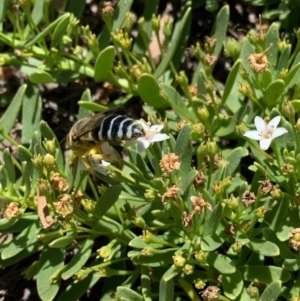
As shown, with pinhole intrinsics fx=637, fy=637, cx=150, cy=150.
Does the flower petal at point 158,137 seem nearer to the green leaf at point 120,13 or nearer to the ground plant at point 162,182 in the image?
the ground plant at point 162,182

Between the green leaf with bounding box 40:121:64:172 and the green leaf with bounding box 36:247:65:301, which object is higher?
the green leaf with bounding box 40:121:64:172

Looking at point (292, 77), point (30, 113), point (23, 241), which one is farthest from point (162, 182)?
point (30, 113)

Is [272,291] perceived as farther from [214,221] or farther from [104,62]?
[104,62]

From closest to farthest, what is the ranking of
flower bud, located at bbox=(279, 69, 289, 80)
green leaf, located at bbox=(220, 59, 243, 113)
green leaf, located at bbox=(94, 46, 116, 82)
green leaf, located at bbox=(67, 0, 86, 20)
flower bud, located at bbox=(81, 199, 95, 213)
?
flower bud, located at bbox=(81, 199, 95, 213)
flower bud, located at bbox=(279, 69, 289, 80)
green leaf, located at bbox=(94, 46, 116, 82)
green leaf, located at bbox=(220, 59, 243, 113)
green leaf, located at bbox=(67, 0, 86, 20)

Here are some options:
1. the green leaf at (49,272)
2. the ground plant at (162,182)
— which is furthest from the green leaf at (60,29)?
the green leaf at (49,272)

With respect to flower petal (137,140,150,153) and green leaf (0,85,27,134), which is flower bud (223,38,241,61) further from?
green leaf (0,85,27,134)

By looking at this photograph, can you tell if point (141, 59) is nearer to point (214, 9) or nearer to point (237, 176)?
point (214, 9)

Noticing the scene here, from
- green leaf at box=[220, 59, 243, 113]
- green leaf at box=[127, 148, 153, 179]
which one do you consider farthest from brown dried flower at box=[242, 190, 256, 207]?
green leaf at box=[220, 59, 243, 113]
